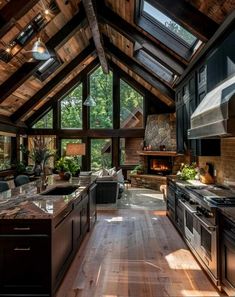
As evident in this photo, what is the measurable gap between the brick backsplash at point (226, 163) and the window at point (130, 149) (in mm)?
7384

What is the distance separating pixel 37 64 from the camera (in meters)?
7.39

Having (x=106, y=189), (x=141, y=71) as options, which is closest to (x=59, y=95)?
(x=141, y=71)

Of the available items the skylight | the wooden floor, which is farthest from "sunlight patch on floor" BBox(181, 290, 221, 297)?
the skylight

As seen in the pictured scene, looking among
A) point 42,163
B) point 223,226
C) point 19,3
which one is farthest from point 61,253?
point 19,3

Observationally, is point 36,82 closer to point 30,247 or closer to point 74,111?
point 74,111

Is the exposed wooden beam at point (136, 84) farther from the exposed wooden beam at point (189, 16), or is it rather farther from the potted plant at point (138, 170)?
the exposed wooden beam at point (189, 16)

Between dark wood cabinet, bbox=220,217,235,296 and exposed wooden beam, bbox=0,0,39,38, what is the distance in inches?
176

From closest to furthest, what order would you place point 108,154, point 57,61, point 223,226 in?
Result: point 223,226 → point 57,61 → point 108,154

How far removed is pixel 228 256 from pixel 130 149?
989cm

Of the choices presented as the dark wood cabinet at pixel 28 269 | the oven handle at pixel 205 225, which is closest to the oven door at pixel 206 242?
the oven handle at pixel 205 225

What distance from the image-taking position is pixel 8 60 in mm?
6488

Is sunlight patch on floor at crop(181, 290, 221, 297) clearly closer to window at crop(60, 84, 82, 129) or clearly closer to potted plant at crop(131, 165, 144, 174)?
potted plant at crop(131, 165, 144, 174)

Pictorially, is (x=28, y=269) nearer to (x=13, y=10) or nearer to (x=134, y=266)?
(x=134, y=266)

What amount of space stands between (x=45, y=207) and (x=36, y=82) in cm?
702
